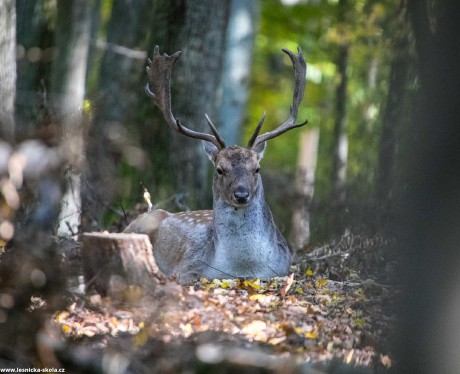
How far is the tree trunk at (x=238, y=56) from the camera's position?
53.4ft

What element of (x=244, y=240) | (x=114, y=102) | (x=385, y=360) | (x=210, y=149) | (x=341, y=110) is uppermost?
(x=341, y=110)

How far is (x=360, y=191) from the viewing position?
12.9 m

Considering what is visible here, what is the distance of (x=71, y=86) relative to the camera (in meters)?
11.8

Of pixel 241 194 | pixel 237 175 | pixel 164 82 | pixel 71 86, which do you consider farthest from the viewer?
pixel 71 86

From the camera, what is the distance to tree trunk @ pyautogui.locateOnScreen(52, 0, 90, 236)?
366 inches

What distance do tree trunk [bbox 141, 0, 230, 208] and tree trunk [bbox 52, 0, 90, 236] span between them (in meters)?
1.12

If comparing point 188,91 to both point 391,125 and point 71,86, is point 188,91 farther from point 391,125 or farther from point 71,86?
point 391,125

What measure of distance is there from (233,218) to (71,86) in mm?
3510

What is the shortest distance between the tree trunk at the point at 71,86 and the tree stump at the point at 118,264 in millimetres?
1783

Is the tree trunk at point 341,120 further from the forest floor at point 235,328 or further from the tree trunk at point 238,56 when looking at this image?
the forest floor at point 235,328

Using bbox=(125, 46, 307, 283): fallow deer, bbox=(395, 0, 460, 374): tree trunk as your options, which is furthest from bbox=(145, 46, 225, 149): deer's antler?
bbox=(395, 0, 460, 374): tree trunk

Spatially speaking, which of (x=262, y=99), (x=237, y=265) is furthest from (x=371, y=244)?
(x=262, y=99)

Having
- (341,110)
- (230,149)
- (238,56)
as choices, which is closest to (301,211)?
(341,110)

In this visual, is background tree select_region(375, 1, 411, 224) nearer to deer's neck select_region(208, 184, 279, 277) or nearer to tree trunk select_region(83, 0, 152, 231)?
deer's neck select_region(208, 184, 279, 277)
